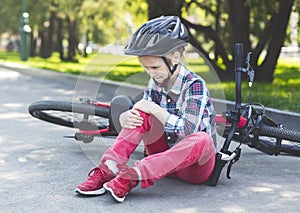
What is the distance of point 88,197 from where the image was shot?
13.8 ft

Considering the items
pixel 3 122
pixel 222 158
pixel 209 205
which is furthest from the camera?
pixel 3 122

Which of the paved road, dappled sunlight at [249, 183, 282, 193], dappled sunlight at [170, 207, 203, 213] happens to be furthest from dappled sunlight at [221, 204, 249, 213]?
dappled sunlight at [249, 183, 282, 193]

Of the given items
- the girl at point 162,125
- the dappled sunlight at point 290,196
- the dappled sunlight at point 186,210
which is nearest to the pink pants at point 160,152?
the girl at point 162,125

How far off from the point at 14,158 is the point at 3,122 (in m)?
2.30

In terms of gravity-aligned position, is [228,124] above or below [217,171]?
above

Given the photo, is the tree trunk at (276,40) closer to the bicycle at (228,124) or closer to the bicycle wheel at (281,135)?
the bicycle at (228,124)

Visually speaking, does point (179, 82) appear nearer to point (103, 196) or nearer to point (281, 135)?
point (103, 196)

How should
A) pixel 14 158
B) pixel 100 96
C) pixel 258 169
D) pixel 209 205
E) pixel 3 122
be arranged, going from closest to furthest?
pixel 209 205 → pixel 258 169 → pixel 14 158 → pixel 100 96 → pixel 3 122

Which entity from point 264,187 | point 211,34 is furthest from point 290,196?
point 211,34

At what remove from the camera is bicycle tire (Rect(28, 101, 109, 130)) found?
5648 millimetres

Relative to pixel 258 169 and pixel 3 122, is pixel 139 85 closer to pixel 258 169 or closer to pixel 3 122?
pixel 258 169

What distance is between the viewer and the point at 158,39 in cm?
416

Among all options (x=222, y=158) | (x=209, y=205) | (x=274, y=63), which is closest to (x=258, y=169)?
(x=222, y=158)

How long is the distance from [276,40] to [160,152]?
9941mm
